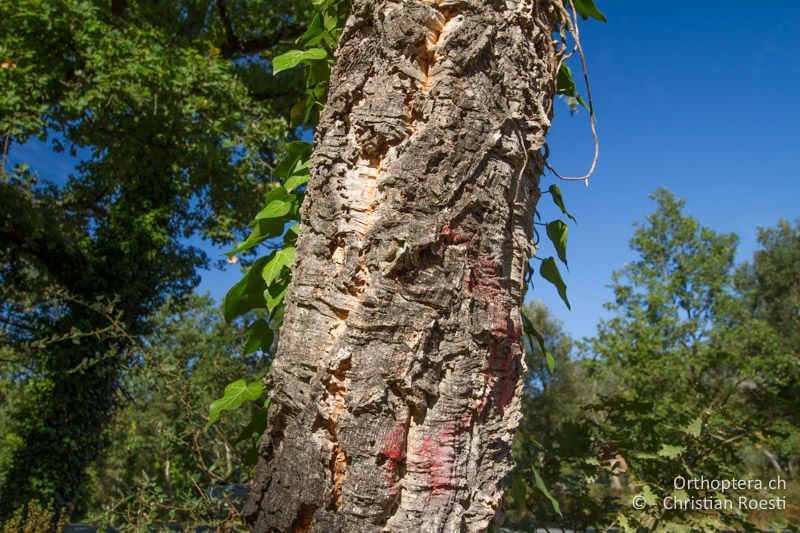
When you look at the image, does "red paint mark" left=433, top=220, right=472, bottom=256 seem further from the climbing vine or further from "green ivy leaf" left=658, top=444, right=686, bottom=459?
"green ivy leaf" left=658, top=444, right=686, bottom=459

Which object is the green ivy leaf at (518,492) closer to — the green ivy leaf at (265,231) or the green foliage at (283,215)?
the green foliage at (283,215)

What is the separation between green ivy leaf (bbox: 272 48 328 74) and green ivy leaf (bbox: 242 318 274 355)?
0.78 metres

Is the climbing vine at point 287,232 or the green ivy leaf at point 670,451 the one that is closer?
the climbing vine at point 287,232

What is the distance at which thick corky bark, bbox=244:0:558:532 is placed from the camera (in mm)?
1051

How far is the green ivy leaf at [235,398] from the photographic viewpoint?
57.7 inches

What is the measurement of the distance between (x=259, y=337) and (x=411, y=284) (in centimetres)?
74

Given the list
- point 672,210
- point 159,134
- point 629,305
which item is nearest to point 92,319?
point 159,134

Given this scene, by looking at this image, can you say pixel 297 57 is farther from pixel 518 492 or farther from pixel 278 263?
pixel 518 492

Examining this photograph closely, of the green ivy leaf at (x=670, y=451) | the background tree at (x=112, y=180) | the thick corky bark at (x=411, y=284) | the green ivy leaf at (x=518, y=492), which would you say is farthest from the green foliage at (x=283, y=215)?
the background tree at (x=112, y=180)

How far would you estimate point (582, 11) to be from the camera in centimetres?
167

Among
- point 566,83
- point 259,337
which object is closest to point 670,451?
point 566,83

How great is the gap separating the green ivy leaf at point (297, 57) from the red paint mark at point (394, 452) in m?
1.11

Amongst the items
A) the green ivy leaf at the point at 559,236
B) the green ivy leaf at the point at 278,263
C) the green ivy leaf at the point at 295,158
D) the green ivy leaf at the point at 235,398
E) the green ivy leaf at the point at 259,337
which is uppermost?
the green ivy leaf at the point at 295,158

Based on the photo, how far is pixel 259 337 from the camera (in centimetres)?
164
